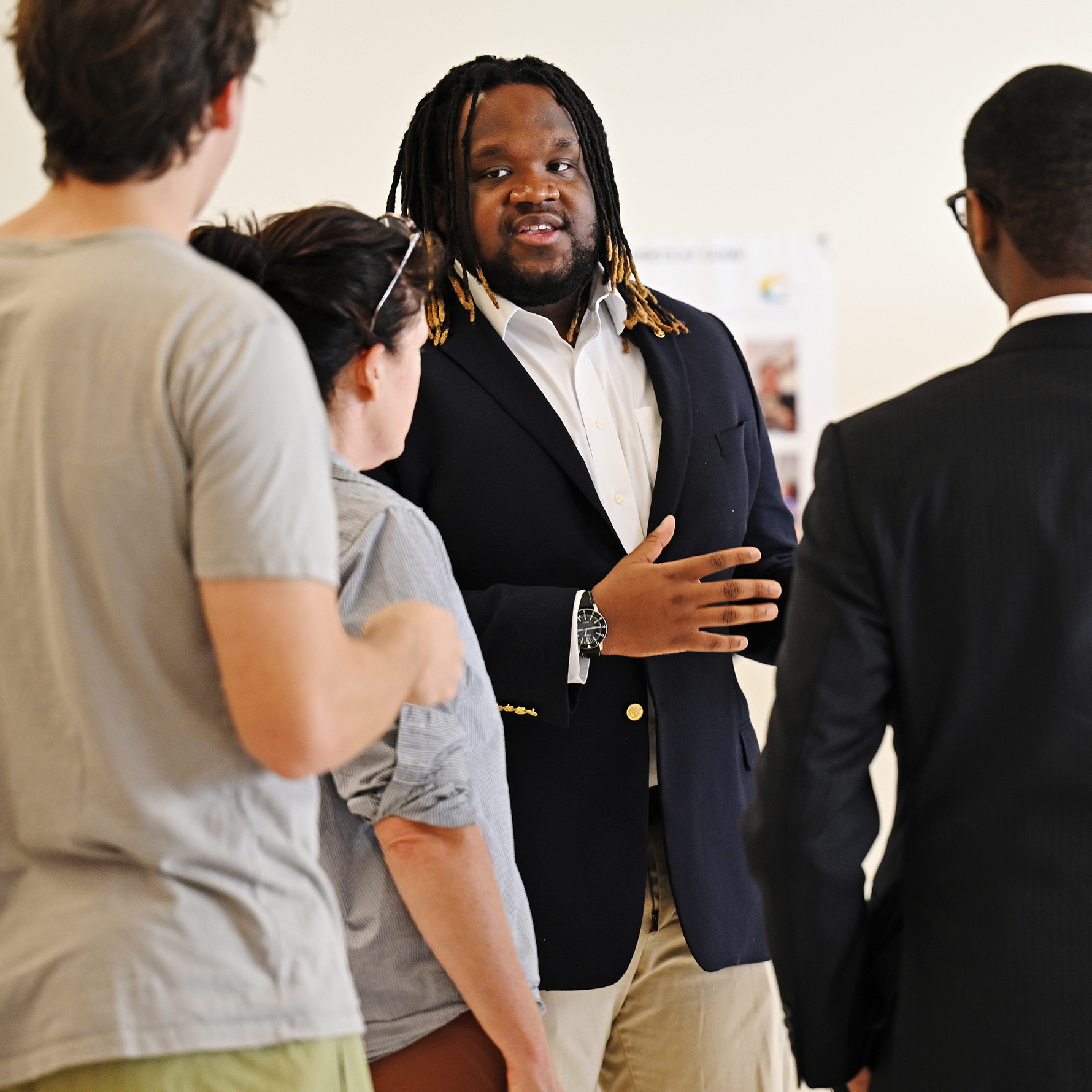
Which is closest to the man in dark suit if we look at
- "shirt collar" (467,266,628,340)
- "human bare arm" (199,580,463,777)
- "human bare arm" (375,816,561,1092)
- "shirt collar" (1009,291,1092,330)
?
"shirt collar" (1009,291,1092,330)

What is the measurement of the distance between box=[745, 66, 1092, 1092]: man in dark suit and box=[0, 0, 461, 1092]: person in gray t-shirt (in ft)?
1.39

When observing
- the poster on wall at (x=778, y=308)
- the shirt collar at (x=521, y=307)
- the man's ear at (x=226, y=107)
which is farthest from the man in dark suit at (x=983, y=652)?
the poster on wall at (x=778, y=308)

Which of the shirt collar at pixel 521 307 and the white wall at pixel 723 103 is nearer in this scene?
the shirt collar at pixel 521 307

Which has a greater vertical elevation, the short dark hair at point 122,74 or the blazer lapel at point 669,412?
the short dark hair at point 122,74

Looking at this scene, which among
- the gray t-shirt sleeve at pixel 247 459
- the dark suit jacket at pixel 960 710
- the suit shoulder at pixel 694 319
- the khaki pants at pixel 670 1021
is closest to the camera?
the gray t-shirt sleeve at pixel 247 459

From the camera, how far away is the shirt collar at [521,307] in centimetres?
177

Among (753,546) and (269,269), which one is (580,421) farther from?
(269,269)

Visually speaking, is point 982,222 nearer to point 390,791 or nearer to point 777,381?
point 390,791

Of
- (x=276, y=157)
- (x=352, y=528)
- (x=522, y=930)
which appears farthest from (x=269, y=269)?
(x=276, y=157)

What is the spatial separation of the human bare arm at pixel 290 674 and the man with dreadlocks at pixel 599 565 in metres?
0.78

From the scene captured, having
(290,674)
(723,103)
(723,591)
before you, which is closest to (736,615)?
(723,591)

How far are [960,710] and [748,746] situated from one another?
0.75 metres

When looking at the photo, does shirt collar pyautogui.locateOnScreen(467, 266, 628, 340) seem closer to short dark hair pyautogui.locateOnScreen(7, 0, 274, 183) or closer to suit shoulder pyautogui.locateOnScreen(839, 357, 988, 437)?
suit shoulder pyautogui.locateOnScreen(839, 357, 988, 437)

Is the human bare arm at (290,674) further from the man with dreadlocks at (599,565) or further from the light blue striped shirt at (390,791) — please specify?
the man with dreadlocks at (599,565)
